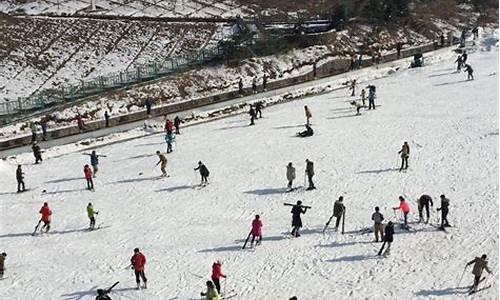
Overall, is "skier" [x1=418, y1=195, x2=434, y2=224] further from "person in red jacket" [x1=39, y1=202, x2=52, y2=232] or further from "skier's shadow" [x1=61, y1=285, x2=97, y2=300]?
"person in red jacket" [x1=39, y1=202, x2=52, y2=232]

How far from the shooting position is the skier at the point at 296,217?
20.2 m

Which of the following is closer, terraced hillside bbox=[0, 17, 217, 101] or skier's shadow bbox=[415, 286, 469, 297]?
skier's shadow bbox=[415, 286, 469, 297]

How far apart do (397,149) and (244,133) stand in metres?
8.02

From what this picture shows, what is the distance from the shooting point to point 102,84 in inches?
1629

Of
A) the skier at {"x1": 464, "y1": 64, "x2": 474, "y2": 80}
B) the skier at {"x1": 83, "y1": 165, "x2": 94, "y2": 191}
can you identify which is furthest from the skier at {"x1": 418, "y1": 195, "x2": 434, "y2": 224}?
the skier at {"x1": 464, "y1": 64, "x2": 474, "y2": 80}

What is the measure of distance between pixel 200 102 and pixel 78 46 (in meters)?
16.1

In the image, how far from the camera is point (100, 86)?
136ft

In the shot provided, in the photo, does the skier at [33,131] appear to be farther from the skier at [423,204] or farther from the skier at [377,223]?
the skier at [423,204]

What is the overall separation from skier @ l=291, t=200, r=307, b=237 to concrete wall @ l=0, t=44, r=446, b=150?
1783 cm

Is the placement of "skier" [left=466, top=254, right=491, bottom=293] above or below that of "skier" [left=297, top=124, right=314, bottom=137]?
below

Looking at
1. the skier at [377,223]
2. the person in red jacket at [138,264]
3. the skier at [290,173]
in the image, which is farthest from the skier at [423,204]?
the person in red jacket at [138,264]

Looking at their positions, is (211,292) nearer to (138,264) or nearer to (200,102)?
(138,264)

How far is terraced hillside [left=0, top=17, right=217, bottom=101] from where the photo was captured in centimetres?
4681

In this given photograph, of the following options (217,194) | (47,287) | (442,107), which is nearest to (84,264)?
(47,287)
